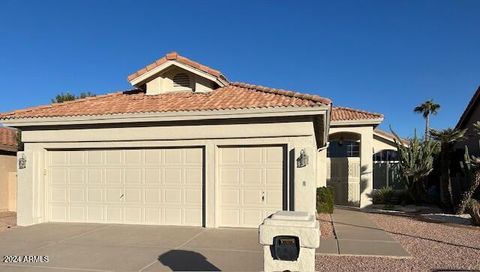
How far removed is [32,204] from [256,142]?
6.83 metres

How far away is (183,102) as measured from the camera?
1252 cm

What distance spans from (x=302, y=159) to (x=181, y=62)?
5.35 m

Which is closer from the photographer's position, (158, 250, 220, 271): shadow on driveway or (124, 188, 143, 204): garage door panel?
(158, 250, 220, 271): shadow on driveway

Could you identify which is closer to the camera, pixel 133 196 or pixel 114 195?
pixel 133 196

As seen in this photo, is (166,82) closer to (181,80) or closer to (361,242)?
(181,80)

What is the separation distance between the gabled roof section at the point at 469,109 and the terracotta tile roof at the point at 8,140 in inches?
808

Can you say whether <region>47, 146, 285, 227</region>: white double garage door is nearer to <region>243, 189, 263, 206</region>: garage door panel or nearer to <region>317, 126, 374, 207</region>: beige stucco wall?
<region>243, 189, 263, 206</region>: garage door panel

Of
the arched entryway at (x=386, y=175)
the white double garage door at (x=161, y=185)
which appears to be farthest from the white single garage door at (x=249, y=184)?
the arched entryway at (x=386, y=175)

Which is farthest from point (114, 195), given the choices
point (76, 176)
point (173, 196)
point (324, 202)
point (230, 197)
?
point (324, 202)

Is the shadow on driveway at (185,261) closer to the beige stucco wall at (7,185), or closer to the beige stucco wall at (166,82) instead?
the beige stucco wall at (166,82)

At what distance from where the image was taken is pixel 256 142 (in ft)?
37.5

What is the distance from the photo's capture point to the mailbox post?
5.49 m

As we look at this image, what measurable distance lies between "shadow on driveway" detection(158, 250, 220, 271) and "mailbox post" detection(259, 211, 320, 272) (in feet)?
6.87

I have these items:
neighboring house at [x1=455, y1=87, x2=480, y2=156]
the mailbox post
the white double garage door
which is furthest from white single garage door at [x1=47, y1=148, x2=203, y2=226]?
neighboring house at [x1=455, y1=87, x2=480, y2=156]
